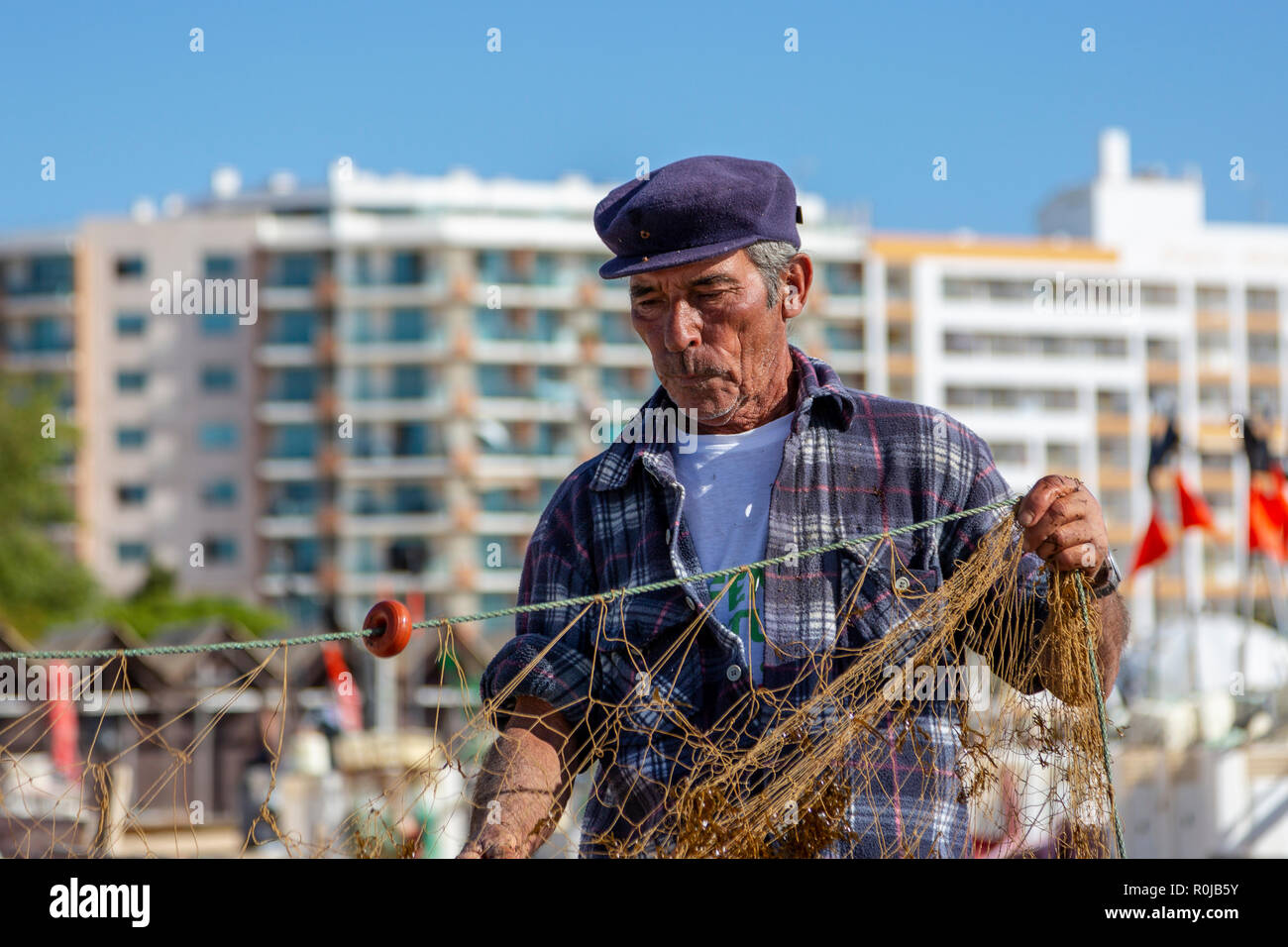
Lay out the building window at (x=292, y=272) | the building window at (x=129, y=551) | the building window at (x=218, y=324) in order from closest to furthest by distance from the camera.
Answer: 1. the building window at (x=292, y=272)
2. the building window at (x=218, y=324)
3. the building window at (x=129, y=551)

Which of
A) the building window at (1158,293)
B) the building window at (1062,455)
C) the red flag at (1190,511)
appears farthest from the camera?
the building window at (1158,293)

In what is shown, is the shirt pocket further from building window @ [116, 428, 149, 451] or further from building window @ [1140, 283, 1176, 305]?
building window @ [1140, 283, 1176, 305]

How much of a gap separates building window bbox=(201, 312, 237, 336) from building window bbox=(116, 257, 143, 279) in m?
3.41

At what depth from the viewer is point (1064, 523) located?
239cm

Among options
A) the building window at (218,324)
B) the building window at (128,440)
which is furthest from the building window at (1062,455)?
the building window at (128,440)

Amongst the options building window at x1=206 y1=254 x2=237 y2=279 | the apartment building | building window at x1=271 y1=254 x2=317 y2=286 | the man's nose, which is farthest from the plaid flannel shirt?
building window at x1=206 y1=254 x2=237 y2=279

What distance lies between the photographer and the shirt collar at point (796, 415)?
8.84ft

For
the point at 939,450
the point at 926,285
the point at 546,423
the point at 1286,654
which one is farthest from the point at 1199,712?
the point at 926,285

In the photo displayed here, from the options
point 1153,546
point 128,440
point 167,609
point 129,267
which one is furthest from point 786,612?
point 129,267

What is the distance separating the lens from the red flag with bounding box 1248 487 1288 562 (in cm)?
2438

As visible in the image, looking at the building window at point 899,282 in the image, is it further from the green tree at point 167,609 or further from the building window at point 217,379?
the green tree at point 167,609

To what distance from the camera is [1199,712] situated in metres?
24.2
